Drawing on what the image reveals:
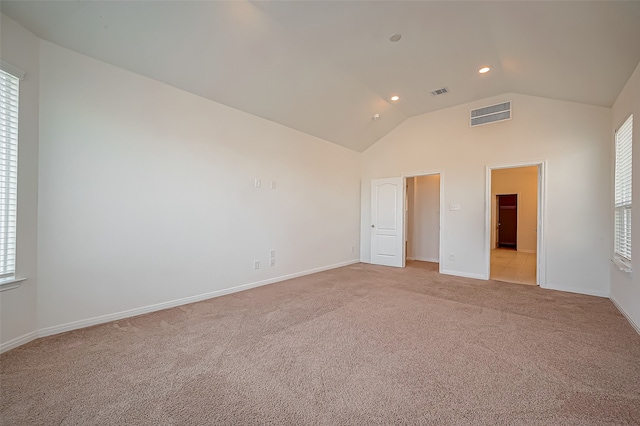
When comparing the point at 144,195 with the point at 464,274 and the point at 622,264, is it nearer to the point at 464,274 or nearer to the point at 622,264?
the point at 464,274

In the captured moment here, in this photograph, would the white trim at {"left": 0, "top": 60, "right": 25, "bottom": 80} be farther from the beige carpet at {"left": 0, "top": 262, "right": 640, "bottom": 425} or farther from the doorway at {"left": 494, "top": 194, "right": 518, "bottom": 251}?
the doorway at {"left": 494, "top": 194, "right": 518, "bottom": 251}

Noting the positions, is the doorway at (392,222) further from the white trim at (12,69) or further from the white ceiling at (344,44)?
the white trim at (12,69)

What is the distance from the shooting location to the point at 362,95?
4547 millimetres

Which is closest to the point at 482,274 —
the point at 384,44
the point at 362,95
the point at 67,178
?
the point at 362,95

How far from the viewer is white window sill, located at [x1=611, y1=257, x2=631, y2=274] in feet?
9.89

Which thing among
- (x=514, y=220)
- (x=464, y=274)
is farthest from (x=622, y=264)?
(x=514, y=220)

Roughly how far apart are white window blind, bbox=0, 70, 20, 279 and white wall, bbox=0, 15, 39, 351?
3cm

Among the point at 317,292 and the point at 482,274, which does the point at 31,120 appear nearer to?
the point at 317,292

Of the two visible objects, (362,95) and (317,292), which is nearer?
(317,292)

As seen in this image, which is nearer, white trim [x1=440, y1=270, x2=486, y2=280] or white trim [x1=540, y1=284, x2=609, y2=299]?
white trim [x1=540, y1=284, x2=609, y2=299]

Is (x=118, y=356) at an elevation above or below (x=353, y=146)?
below

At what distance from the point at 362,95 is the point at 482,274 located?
389 cm

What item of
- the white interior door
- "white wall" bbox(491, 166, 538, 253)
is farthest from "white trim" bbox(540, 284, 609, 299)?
"white wall" bbox(491, 166, 538, 253)

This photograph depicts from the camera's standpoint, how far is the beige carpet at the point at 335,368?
5.14ft
